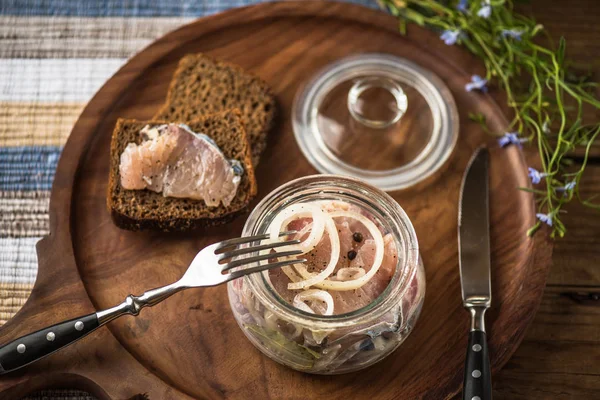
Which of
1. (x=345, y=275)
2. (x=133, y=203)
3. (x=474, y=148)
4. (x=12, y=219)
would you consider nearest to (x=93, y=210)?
(x=133, y=203)

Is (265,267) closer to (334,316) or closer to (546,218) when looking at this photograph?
(334,316)

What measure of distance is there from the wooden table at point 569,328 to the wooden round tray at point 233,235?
0.67 ft

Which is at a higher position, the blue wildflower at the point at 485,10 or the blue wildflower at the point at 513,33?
the blue wildflower at the point at 485,10

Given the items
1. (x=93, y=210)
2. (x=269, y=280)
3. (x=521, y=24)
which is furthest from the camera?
(x=521, y=24)

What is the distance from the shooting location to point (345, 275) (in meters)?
2.12

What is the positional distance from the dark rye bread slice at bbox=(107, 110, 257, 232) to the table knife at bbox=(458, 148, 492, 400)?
2.89 feet

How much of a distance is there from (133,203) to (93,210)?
0.68ft

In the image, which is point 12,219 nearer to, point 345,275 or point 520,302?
point 345,275

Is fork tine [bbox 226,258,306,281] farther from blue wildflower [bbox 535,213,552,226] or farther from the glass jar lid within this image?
blue wildflower [bbox 535,213,552,226]

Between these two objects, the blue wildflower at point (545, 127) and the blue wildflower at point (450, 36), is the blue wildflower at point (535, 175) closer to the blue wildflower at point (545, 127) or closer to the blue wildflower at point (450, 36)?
the blue wildflower at point (545, 127)

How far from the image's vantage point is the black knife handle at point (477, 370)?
2.18 m

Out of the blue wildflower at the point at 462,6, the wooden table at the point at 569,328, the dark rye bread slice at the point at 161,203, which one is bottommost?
the wooden table at the point at 569,328

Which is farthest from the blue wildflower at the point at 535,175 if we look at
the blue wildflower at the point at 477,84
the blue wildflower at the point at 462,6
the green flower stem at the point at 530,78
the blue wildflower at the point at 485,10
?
the blue wildflower at the point at 462,6

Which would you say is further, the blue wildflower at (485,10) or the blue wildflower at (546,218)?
the blue wildflower at (485,10)
